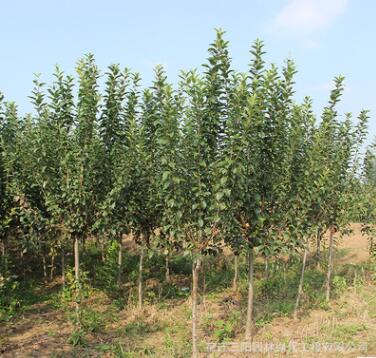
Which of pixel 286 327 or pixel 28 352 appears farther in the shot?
pixel 286 327

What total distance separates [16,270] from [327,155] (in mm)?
13979

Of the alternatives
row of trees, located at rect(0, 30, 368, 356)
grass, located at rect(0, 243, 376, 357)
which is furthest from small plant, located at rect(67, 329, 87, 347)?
row of trees, located at rect(0, 30, 368, 356)

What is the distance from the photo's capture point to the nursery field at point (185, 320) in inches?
409

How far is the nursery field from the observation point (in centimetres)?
1040

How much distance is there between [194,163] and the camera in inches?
342

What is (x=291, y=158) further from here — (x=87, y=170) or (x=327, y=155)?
(x=87, y=170)

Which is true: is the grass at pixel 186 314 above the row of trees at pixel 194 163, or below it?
below

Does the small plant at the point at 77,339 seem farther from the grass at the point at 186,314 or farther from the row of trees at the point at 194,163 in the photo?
the row of trees at the point at 194,163

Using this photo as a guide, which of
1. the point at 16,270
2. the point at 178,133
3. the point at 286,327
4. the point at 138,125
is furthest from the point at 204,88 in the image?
the point at 16,270

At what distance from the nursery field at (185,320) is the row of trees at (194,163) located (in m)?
1.60

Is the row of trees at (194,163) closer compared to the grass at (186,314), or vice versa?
the row of trees at (194,163)

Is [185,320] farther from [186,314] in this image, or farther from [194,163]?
[194,163]

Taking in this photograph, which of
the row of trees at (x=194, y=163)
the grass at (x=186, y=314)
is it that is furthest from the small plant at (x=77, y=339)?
the row of trees at (x=194, y=163)

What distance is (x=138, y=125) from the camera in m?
12.1
